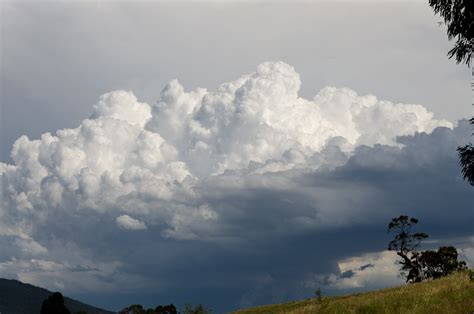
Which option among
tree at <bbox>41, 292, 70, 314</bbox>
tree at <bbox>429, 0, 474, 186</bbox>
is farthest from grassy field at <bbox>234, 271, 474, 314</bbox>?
tree at <bbox>41, 292, 70, 314</bbox>

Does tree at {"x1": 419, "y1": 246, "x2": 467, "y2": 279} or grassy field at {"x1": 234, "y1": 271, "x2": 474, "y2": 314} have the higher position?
tree at {"x1": 419, "y1": 246, "x2": 467, "y2": 279}

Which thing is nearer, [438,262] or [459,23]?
[459,23]

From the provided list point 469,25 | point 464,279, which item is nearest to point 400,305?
point 464,279

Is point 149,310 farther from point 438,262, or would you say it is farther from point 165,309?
point 438,262

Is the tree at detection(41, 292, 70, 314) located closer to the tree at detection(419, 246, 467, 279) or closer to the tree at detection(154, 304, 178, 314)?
the tree at detection(154, 304, 178, 314)

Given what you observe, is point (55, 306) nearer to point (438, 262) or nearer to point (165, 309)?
point (165, 309)

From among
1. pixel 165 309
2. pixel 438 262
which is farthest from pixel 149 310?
pixel 438 262

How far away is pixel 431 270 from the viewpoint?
105625 mm

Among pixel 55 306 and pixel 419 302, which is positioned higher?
pixel 55 306

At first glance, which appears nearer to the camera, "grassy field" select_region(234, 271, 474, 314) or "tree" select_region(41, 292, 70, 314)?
"grassy field" select_region(234, 271, 474, 314)

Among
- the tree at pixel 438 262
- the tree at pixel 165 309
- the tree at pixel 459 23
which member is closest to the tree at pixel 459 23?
the tree at pixel 459 23

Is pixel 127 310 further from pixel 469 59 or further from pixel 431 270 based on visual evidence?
pixel 469 59

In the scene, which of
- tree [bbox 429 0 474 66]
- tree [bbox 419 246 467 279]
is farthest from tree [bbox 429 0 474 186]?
tree [bbox 419 246 467 279]

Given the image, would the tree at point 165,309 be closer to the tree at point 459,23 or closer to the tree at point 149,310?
the tree at point 149,310
